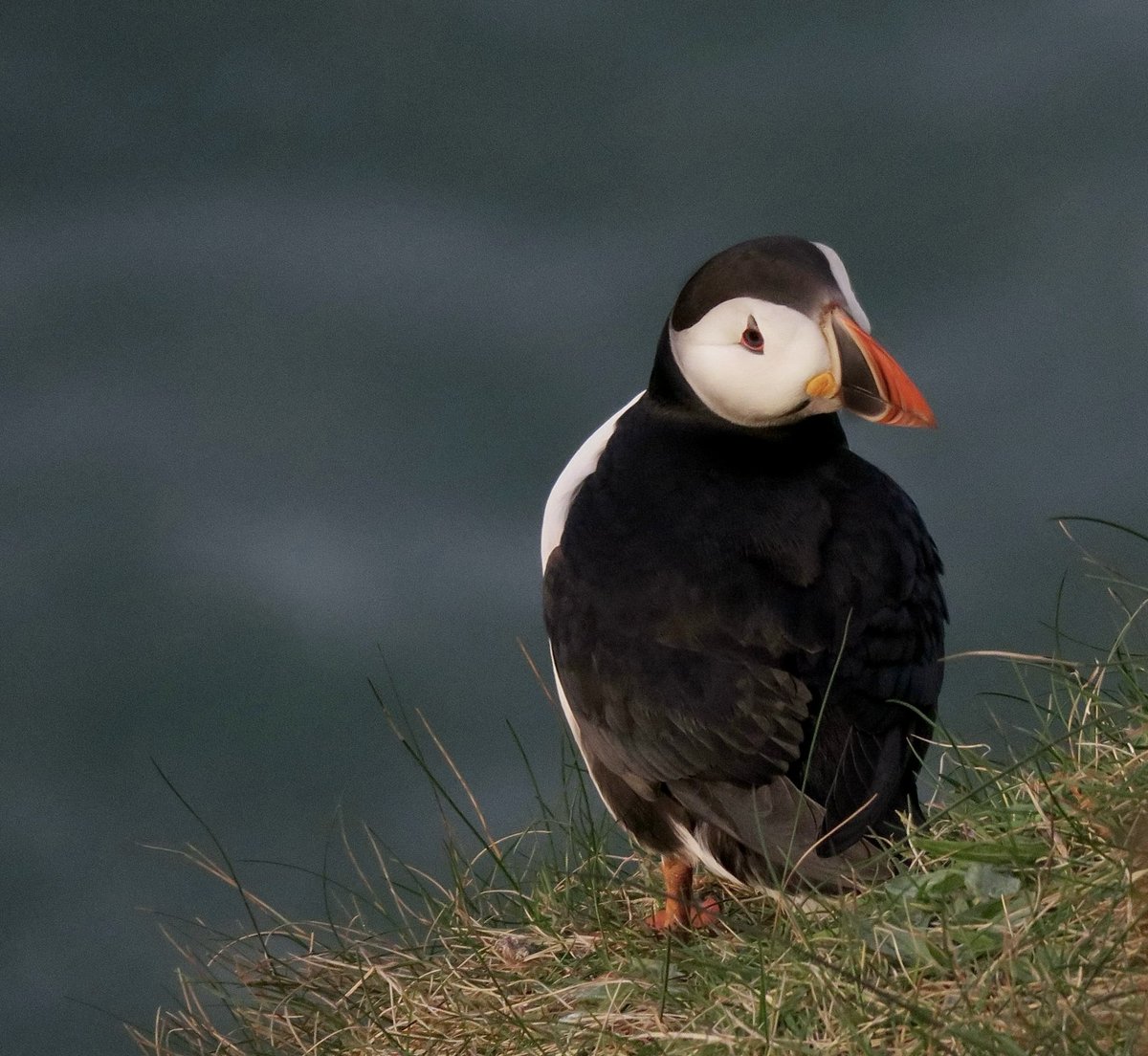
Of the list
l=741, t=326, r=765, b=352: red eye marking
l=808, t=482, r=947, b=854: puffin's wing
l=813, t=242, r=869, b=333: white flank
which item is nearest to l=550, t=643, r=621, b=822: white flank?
l=808, t=482, r=947, b=854: puffin's wing

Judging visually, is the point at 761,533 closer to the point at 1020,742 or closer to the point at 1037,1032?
the point at 1020,742

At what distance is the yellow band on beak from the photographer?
372cm

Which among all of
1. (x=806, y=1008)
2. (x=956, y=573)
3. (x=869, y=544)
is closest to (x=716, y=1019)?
(x=806, y=1008)

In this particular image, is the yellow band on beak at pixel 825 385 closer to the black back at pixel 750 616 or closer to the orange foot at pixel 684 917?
the black back at pixel 750 616

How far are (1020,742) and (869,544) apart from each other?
923 millimetres

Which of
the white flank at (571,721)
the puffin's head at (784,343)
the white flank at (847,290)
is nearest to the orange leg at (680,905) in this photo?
the white flank at (571,721)

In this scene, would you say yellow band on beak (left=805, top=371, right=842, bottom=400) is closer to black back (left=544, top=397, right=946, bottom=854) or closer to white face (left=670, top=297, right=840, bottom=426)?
white face (left=670, top=297, right=840, bottom=426)

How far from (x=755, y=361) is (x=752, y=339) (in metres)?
0.05

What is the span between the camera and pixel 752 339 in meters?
3.86

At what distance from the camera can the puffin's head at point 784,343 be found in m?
3.68

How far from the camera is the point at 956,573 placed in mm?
12844

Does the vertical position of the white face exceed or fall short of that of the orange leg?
it exceeds it

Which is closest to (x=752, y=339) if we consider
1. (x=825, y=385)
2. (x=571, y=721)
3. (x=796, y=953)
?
(x=825, y=385)

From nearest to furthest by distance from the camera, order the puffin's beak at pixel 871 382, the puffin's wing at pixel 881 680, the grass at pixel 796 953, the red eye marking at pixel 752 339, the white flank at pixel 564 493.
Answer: the grass at pixel 796 953, the puffin's wing at pixel 881 680, the puffin's beak at pixel 871 382, the red eye marking at pixel 752 339, the white flank at pixel 564 493
